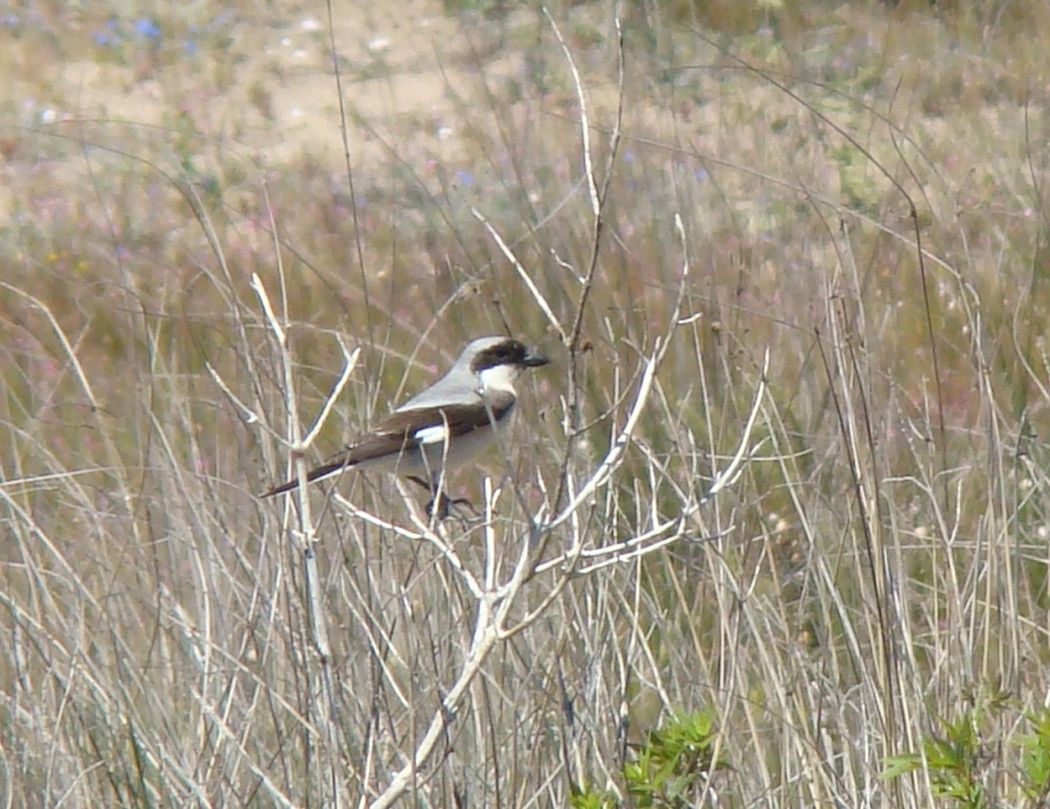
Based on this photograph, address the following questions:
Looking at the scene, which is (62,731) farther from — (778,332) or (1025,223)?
(1025,223)

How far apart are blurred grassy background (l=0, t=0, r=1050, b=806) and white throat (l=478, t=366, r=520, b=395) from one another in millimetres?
169

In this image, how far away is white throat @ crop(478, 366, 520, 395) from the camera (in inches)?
160

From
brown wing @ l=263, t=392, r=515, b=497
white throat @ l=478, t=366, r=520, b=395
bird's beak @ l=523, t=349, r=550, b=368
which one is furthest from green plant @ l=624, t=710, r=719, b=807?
bird's beak @ l=523, t=349, r=550, b=368

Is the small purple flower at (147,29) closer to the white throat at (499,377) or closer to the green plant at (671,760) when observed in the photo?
the white throat at (499,377)

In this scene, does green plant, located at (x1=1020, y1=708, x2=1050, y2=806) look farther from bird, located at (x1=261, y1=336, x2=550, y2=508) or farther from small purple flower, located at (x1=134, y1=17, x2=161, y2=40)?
small purple flower, located at (x1=134, y1=17, x2=161, y2=40)

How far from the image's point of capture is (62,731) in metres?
2.88

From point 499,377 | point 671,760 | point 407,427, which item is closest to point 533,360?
point 499,377

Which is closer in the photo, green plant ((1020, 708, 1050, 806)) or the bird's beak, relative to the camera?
green plant ((1020, 708, 1050, 806))

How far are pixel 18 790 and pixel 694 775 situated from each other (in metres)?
1.15

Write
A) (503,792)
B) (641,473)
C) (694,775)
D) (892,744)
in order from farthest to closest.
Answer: (641,473), (503,792), (892,744), (694,775)

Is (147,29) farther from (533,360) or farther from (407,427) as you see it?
(407,427)

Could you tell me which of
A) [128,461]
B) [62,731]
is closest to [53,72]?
[128,461]

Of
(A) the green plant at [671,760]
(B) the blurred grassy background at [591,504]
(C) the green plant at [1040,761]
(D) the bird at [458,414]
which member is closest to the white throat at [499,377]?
(D) the bird at [458,414]

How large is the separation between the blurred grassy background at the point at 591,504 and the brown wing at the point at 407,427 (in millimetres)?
89
